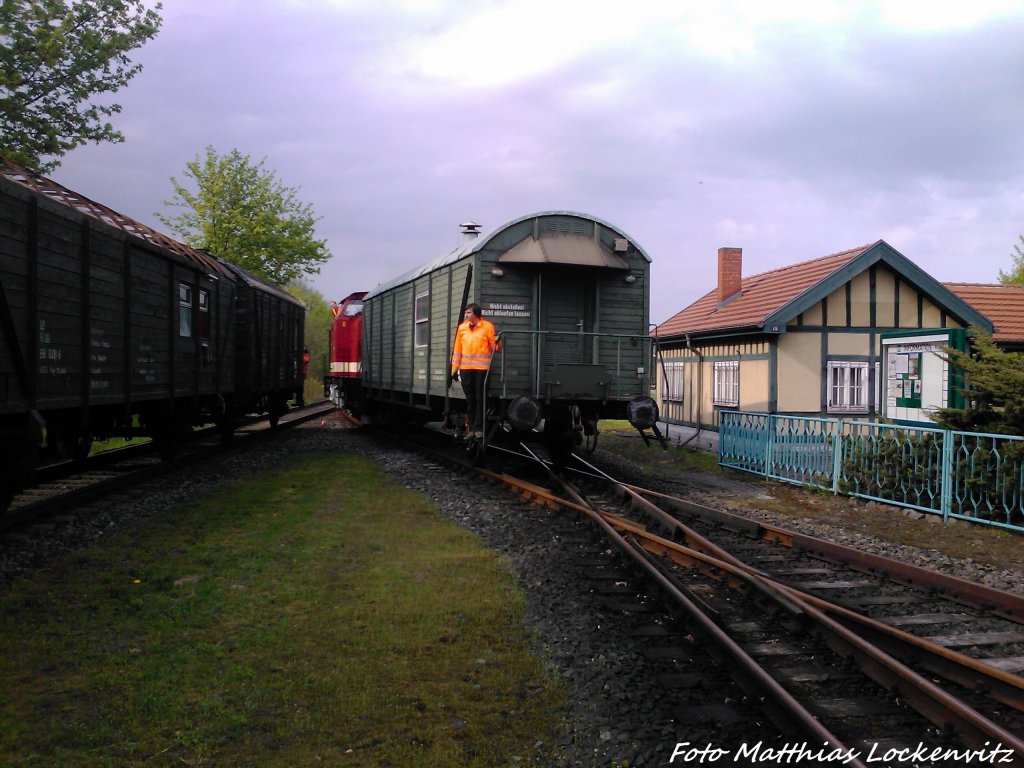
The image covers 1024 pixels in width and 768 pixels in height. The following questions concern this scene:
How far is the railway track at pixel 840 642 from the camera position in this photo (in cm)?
362

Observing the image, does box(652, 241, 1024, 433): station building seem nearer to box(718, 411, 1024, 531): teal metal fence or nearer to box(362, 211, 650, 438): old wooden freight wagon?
box(718, 411, 1024, 531): teal metal fence

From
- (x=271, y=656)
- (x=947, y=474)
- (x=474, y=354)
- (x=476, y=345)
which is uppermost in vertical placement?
(x=476, y=345)

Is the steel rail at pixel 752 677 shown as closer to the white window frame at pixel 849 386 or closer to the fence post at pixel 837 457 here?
the fence post at pixel 837 457

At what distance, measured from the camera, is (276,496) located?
9766 mm

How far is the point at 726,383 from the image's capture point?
706 inches

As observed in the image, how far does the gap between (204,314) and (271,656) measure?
9688 mm

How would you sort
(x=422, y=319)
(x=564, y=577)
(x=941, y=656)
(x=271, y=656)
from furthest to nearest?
(x=422, y=319) < (x=564, y=577) < (x=271, y=656) < (x=941, y=656)

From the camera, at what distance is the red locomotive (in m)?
22.8

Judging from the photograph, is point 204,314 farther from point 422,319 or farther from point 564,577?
point 564,577

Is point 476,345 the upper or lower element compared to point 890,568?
upper

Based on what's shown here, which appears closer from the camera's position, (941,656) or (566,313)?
(941,656)

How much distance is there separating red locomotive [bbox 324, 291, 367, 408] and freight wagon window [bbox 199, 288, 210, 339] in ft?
28.6

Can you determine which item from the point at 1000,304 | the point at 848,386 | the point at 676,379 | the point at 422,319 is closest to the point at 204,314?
the point at 422,319

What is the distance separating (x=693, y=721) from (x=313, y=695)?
1921mm
